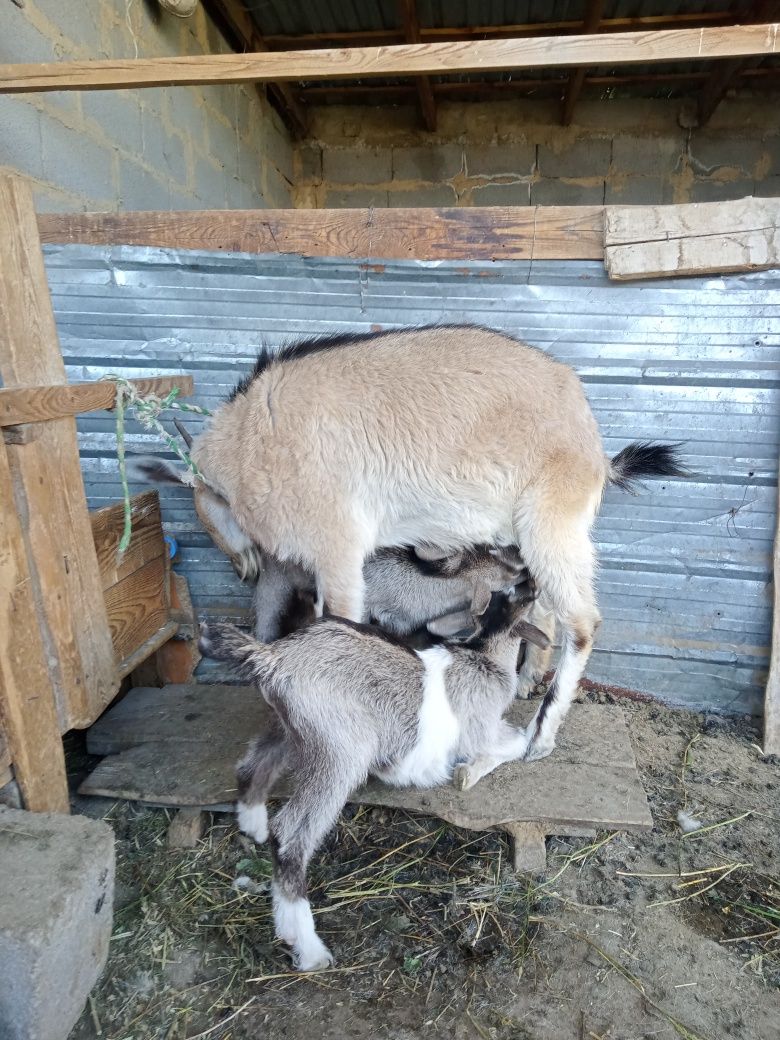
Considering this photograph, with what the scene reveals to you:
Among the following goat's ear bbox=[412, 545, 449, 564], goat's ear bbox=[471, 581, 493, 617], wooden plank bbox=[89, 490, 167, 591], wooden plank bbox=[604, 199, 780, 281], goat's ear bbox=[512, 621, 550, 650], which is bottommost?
goat's ear bbox=[512, 621, 550, 650]

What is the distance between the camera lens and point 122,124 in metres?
4.39

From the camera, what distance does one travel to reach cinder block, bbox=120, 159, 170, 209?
14.5 ft

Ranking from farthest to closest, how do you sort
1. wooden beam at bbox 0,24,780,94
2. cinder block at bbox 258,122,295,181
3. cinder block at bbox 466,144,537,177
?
cinder block at bbox 466,144,537,177 < cinder block at bbox 258,122,295,181 < wooden beam at bbox 0,24,780,94

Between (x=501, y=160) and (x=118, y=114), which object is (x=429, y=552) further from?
(x=501, y=160)

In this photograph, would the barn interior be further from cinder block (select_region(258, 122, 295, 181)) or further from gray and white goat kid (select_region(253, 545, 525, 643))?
cinder block (select_region(258, 122, 295, 181))

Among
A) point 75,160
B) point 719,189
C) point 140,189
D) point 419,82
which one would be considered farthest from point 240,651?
point 719,189

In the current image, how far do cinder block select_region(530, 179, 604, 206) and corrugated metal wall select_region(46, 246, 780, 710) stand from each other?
5743 millimetres

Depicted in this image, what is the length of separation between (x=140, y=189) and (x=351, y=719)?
13.6 ft

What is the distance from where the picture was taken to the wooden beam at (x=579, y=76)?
574 cm

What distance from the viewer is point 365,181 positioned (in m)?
8.66

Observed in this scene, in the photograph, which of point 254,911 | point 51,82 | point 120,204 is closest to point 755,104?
point 120,204

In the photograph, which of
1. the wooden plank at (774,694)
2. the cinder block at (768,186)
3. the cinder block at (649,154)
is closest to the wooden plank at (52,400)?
the wooden plank at (774,694)

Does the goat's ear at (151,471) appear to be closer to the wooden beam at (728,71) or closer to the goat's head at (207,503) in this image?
the goat's head at (207,503)

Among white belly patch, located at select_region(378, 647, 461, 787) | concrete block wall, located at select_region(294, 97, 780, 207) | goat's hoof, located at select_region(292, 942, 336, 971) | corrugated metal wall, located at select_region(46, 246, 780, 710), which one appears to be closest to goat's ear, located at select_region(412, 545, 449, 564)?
white belly patch, located at select_region(378, 647, 461, 787)
